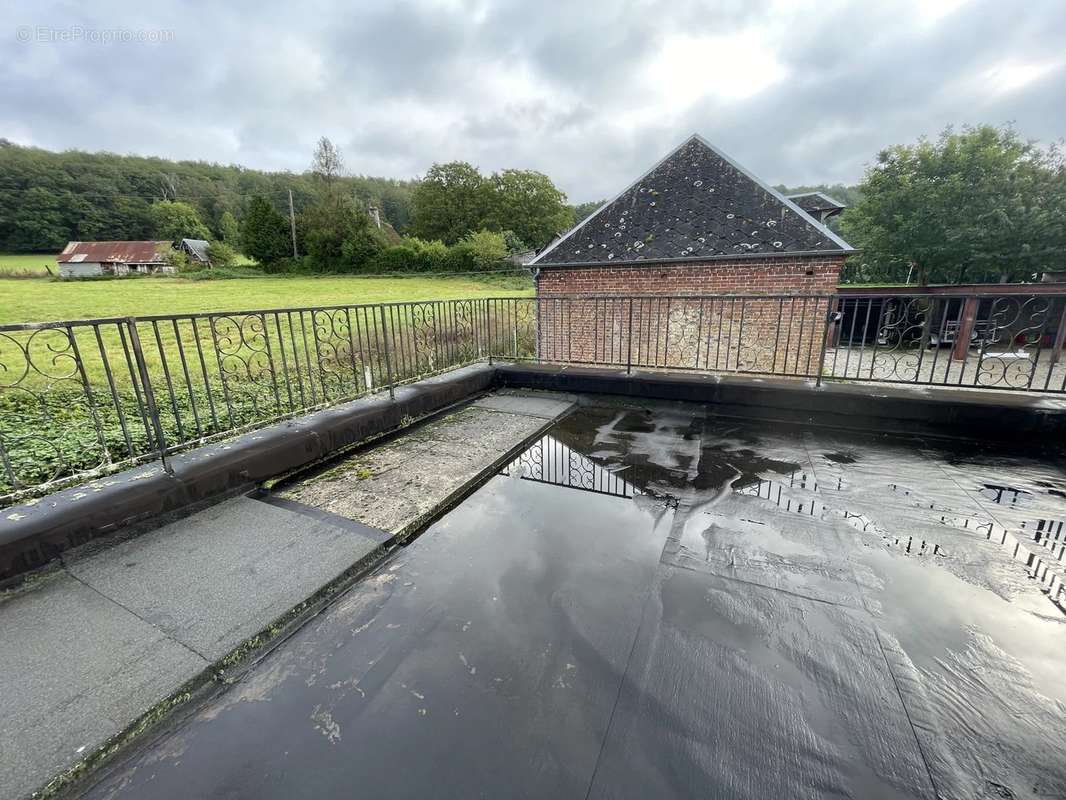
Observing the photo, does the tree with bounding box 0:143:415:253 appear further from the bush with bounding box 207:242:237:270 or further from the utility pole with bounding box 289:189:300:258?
the bush with bounding box 207:242:237:270

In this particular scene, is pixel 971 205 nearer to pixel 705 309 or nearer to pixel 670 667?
pixel 705 309

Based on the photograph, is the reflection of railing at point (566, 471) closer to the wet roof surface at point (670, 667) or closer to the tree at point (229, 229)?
the wet roof surface at point (670, 667)

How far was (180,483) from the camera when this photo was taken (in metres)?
2.47

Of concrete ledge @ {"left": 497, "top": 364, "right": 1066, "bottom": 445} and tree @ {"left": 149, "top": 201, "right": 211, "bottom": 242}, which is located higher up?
tree @ {"left": 149, "top": 201, "right": 211, "bottom": 242}

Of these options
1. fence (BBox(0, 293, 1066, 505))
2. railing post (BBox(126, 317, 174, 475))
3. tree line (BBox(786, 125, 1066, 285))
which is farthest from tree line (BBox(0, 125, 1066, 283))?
railing post (BBox(126, 317, 174, 475))

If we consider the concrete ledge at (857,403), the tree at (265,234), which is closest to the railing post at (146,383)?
the concrete ledge at (857,403)

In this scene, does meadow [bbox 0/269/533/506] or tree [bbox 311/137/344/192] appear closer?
meadow [bbox 0/269/533/506]

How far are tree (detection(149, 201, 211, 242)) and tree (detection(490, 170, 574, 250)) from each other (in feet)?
99.6

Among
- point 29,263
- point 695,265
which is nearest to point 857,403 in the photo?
point 695,265

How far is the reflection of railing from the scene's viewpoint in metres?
2.88

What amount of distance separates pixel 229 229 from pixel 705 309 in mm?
49866

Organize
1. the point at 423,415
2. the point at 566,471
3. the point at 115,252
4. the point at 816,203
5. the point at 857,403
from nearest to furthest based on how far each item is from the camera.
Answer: the point at 566,471, the point at 857,403, the point at 423,415, the point at 816,203, the point at 115,252

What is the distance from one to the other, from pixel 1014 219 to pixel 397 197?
50874 mm

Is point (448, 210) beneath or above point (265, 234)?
above
